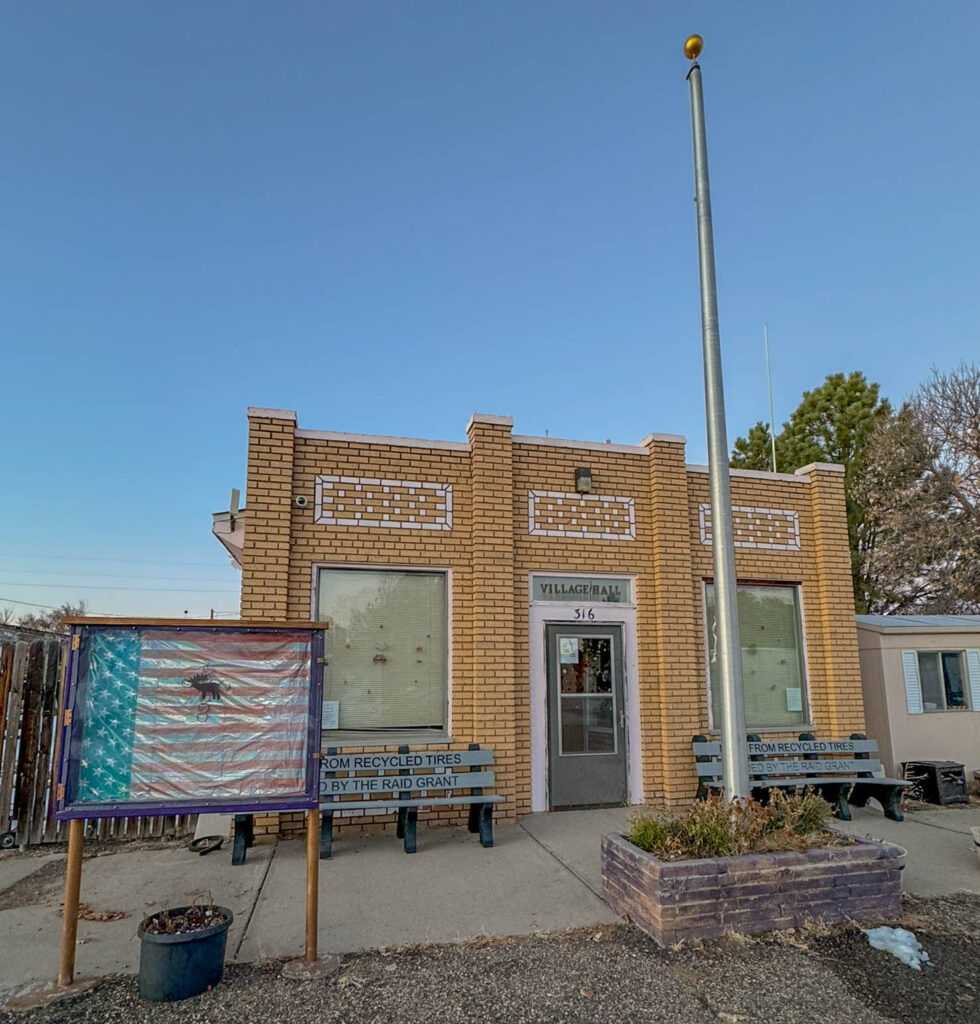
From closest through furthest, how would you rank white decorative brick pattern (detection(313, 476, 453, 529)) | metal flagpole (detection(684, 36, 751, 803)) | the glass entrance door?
metal flagpole (detection(684, 36, 751, 803)) → white decorative brick pattern (detection(313, 476, 453, 529)) → the glass entrance door

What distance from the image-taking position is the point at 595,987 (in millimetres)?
3998

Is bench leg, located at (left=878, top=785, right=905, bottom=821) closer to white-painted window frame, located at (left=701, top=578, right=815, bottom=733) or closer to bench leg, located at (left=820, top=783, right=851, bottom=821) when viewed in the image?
bench leg, located at (left=820, top=783, right=851, bottom=821)

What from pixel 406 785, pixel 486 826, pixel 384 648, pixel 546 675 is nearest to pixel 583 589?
pixel 546 675

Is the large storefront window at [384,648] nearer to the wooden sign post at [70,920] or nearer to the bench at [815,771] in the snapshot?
the bench at [815,771]

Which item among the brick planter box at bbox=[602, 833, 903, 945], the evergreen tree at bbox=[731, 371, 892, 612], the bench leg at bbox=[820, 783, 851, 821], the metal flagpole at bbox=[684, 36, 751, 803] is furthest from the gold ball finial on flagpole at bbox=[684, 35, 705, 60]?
the evergreen tree at bbox=[731, 371, 892, 612]

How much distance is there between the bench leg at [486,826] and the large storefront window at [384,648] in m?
1.16

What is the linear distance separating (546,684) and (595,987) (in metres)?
4.17

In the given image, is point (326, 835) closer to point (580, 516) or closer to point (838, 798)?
point (580, 516)

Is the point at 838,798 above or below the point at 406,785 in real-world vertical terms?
below

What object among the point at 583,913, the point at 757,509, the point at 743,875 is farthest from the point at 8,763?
the point at 757,509

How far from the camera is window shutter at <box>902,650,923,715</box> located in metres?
9.52

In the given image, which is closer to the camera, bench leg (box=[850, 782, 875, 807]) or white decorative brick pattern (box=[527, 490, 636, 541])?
bench leg (box=[850, 782, 875, 807])

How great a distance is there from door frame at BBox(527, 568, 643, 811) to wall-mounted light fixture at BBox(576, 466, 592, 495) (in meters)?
1.00

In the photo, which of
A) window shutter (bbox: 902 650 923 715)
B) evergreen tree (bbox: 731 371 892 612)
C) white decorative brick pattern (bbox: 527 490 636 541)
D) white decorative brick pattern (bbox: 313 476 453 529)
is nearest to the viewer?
white decorative brick pattern (bbox: 313 476 453 529)
